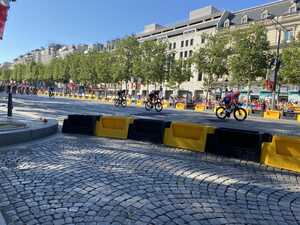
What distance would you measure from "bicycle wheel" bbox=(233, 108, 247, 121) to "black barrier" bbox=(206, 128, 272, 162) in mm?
9638

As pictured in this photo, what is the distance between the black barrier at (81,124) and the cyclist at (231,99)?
27.1 ft

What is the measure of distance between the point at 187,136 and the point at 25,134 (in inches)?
171

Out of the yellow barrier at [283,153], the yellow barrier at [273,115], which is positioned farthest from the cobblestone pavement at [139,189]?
the yellow barrier at [273,115]

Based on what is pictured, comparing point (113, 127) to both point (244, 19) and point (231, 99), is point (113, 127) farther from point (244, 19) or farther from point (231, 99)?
point (244, 19)

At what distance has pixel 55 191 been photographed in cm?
505

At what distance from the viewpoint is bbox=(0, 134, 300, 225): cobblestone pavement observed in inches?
166

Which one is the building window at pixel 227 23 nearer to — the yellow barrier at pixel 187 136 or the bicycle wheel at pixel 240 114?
the bicycle wheel at pixel 240 114

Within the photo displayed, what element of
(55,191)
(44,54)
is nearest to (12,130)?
(55,191)

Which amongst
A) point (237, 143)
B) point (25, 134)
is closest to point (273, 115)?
point (237, 143)

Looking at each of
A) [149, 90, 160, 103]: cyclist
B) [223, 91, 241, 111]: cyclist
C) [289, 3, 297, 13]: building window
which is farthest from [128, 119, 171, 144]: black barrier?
[289, 3, 297, 13]: building window

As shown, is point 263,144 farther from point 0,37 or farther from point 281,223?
point 0,37

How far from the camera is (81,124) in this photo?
1122cm

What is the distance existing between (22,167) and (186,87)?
69.8 meters

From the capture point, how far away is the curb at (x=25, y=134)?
8466 mm
